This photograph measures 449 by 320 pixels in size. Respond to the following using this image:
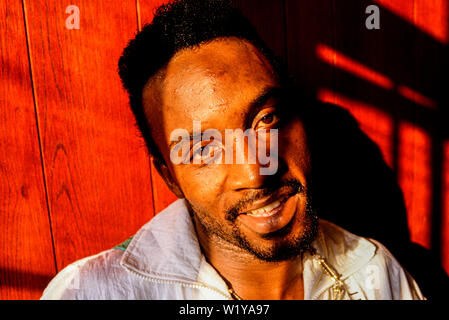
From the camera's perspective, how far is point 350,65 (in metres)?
1.54

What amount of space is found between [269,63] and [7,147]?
40.6 inches

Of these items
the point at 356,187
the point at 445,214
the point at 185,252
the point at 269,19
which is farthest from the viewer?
the point at 445,214

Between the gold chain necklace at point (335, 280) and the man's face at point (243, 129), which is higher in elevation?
the man's face at point (243, 129)

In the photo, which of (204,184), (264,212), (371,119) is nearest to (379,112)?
(371,119)

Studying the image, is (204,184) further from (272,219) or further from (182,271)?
(182,271)

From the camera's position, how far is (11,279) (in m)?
1.34

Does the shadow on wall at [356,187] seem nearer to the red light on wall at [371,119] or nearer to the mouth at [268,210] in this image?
the red light on wall at [371,119]

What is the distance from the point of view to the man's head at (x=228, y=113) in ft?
3.21

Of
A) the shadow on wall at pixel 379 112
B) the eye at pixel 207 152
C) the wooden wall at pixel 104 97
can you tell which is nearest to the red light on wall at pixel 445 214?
the shadow on wall at pixel 379 112

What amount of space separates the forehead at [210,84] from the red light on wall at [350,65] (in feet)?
1.85

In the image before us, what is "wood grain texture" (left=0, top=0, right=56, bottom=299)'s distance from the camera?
1.22m

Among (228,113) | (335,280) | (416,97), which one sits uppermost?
(416,97)

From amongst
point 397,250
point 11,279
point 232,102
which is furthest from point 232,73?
point 397,250

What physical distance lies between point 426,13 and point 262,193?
A: 4.45 ft
